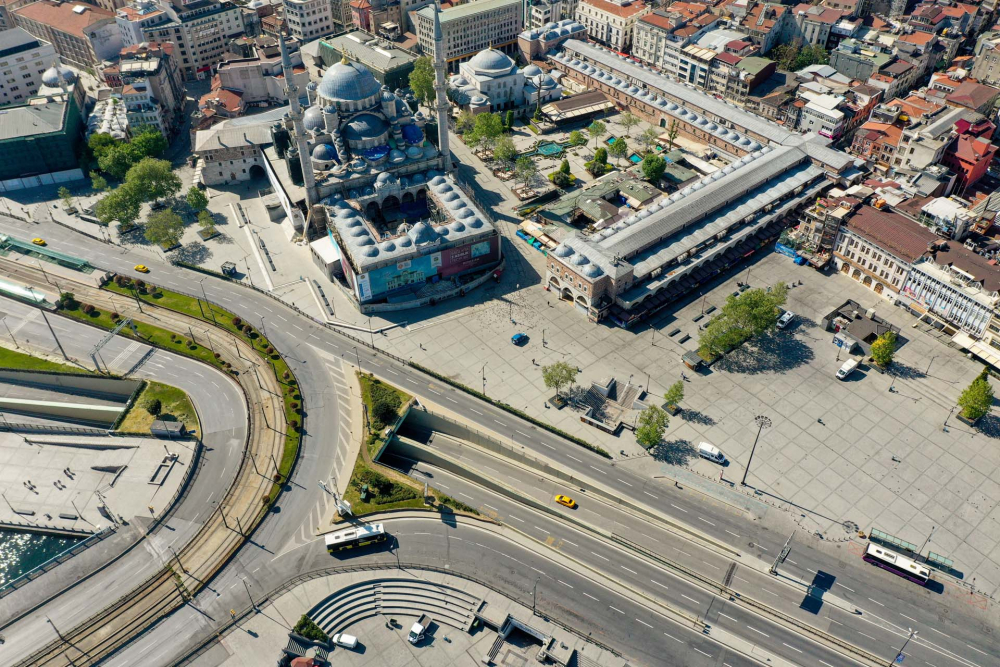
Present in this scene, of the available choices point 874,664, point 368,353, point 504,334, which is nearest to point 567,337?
point 504,334

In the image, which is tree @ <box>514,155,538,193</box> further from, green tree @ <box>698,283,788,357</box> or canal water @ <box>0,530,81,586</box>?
canal water @ <box>0,530,81,586</box>

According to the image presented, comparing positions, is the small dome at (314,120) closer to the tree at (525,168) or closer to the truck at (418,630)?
the tree at (525,168)

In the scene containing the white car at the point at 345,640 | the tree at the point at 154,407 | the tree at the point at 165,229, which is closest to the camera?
the white car at the point at 345,640

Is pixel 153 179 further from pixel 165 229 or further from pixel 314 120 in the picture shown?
pixel 314 120

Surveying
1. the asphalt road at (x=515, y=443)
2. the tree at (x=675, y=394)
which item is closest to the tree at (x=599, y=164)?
the tree at (x=675, y=394)

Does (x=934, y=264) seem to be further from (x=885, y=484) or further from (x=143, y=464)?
(x=143, y=464)

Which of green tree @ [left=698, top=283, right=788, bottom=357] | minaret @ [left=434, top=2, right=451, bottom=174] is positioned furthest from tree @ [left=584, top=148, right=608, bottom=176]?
green tree @ [left=698, top=283, right=788, bottom=357]
